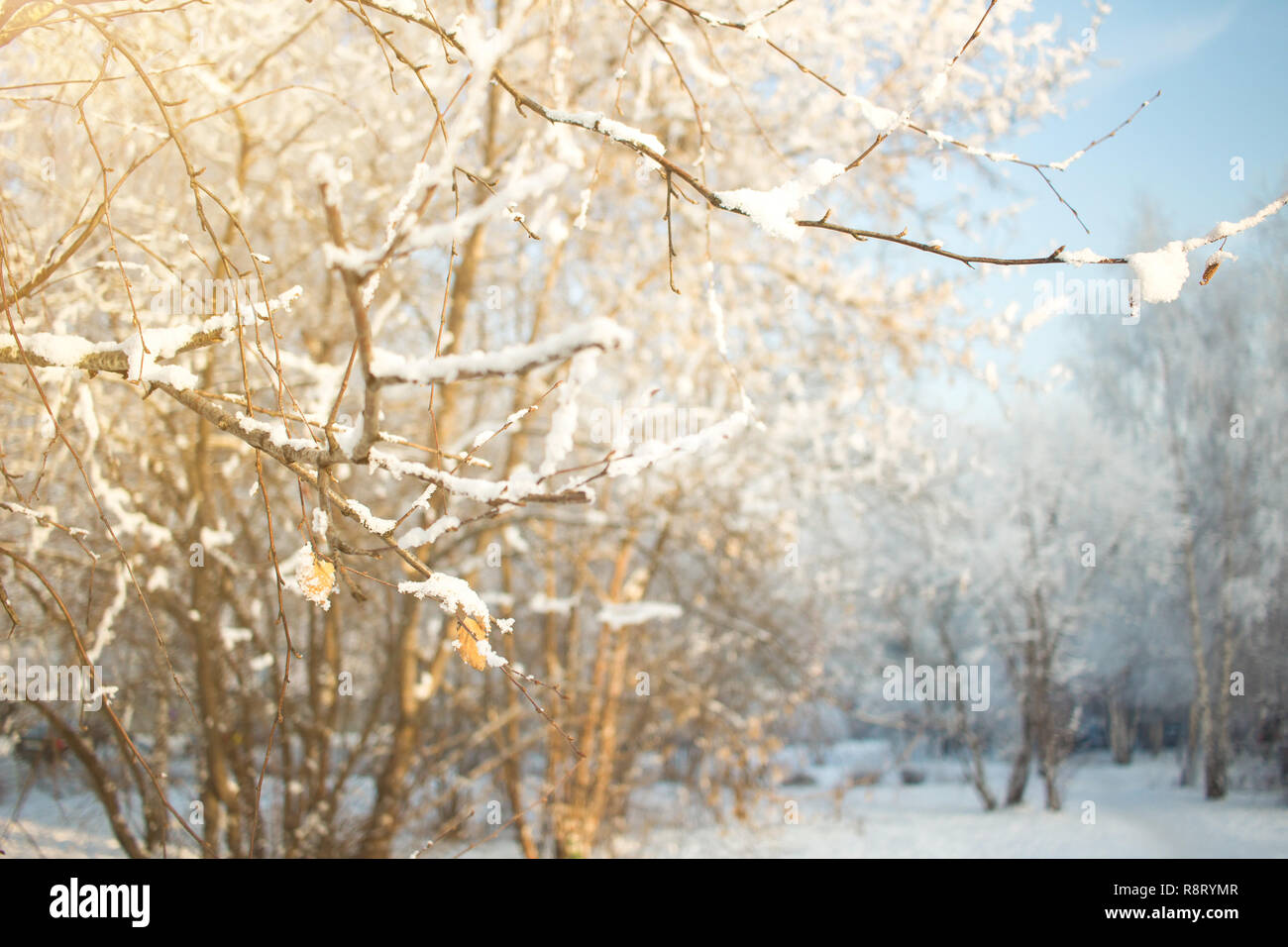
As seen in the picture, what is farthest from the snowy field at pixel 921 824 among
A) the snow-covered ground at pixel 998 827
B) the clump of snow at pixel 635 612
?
the clump of snow at pixel 635 612

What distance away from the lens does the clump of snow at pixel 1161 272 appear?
85 cm

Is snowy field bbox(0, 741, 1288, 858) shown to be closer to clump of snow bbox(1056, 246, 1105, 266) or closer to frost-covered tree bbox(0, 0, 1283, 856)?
frost-covered tree bbox(0, 0, 1283, 856)

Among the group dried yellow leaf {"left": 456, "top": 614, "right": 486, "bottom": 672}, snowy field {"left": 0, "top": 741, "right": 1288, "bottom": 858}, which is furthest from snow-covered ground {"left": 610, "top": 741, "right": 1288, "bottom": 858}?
dried yellow leaf {"left": 456, "top": 614, "right": 486, "bottom": 672}

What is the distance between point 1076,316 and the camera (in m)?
14.9

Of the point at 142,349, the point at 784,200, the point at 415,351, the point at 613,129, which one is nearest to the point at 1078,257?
the point at 784,200

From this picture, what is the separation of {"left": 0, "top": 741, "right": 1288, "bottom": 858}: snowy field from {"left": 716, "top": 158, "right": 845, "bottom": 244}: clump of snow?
13.9 feet

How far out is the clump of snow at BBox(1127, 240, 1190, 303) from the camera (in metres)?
0.85

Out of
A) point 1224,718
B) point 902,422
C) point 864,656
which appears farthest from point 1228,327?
point 902,422

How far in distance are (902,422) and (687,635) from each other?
9.31 feet

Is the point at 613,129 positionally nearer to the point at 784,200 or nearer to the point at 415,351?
the point at 784,200

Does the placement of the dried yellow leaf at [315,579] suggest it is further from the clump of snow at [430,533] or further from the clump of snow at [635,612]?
the clump of snow at [635,612]
